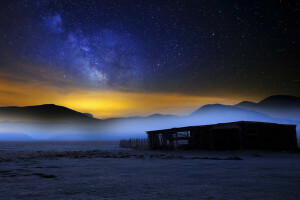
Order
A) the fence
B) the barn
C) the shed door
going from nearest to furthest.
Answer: the barn
the shed door
the fence

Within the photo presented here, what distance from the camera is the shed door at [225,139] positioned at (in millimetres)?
30895

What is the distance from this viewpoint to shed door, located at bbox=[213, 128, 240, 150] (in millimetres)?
30895

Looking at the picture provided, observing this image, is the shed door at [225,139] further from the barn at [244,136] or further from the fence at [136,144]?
the fence at [136,144]

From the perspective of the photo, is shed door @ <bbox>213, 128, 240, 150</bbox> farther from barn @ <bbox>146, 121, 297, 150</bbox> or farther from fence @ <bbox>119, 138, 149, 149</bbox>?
fence @ <bbox>119, 138, 149, 149</bbox>

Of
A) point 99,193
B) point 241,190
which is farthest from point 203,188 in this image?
point 99,193

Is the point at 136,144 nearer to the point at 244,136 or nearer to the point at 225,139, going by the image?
the point at 225,139

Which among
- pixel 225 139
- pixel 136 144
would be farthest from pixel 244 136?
pixel 136 144

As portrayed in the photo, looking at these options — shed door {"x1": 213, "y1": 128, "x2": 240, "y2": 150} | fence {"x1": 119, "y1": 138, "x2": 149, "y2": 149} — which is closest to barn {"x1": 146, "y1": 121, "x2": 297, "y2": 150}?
shed door {"x1": 213, "y1": 128, "x2": 240, "y2": 150}

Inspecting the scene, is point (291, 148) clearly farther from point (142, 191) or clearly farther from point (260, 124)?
point (142, 191)

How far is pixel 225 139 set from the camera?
3153 centimetres

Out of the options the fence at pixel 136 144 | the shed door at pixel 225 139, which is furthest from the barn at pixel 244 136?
the fence at pixel 136 144

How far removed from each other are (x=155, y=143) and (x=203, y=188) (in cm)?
3019

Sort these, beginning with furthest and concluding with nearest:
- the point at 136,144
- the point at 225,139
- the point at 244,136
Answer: the point at 136,144
the point at 225,139
the point at 244,136

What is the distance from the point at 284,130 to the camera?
29594 mm
